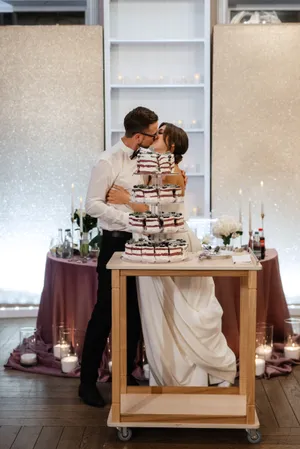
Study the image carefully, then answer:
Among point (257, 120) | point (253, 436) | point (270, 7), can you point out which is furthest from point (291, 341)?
point (270, 7)

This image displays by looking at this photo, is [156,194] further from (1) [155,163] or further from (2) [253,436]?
(2) [253,436]

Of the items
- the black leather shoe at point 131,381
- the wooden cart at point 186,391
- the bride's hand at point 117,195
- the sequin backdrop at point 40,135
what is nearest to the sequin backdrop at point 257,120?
the sequin backdrop at point 40,135

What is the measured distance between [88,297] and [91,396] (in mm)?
786

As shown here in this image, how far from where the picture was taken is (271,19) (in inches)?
233

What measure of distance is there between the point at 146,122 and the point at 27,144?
96.7 inches

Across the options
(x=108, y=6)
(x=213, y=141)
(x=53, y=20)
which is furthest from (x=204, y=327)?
(x=53, y=20)

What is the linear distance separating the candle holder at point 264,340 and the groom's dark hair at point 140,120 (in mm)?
1441

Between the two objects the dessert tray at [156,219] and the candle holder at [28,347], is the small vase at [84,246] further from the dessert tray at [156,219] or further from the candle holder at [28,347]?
the dessert tray at [156,219]

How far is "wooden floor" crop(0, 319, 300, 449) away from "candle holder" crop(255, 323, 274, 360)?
192 millimetres

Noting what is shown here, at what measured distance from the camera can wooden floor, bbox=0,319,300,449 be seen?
3225mm

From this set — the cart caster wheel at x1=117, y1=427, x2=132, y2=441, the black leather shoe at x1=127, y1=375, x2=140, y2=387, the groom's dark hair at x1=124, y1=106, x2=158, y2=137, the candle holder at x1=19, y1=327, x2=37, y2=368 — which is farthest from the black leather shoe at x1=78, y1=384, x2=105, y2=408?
the groom's dark hair at x1=124, y1=106, x2=158, y2=137

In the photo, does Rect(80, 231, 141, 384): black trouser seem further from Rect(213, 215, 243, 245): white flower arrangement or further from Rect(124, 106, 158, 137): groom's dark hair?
Rect(213, 215, 243, 245): white flower arrangement

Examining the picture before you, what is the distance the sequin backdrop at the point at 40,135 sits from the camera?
5633mm

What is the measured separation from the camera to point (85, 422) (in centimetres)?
346
